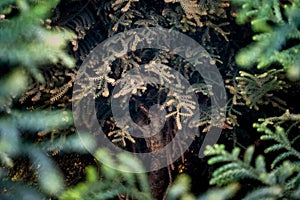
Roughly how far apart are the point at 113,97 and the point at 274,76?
1.05 metres

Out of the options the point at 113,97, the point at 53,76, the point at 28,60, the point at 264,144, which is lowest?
the point at 264,144

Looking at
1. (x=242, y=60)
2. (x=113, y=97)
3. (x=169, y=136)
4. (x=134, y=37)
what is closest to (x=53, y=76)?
(x=113, y=97)

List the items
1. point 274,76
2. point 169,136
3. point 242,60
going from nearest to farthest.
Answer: point 242,60 < point 274,76 < point 169,136

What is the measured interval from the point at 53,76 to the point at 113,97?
1.37 feet

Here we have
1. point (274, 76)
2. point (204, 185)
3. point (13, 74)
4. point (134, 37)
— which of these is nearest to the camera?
point (13, 74)

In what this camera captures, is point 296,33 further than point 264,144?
No

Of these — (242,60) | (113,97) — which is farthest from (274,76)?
(113,97)

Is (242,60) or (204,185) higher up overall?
(242,60)

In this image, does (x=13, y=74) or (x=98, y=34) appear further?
(x=98, y=34)

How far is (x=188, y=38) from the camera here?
2.66 m

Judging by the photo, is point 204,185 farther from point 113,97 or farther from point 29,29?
point 29,29

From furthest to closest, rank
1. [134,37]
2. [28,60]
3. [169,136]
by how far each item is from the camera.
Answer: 1. [169,136]
2. [134,37]
3. [28,60]

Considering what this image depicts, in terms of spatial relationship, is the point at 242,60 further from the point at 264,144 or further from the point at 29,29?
the point at 264,144

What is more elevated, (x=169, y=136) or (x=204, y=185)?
(x=169, y=136)
